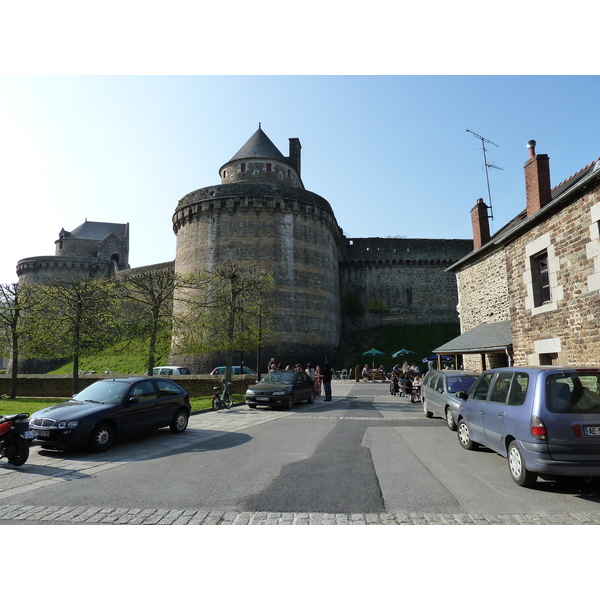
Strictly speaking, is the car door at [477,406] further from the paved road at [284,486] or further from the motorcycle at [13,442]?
the motorcycle at [13,442]

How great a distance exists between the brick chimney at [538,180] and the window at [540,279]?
414 centimetres

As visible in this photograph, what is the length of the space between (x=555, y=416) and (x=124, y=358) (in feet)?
126

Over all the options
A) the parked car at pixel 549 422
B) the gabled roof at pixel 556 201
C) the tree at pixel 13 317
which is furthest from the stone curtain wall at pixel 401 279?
the parked car at pixel 549 422

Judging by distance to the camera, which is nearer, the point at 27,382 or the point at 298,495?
the point at 298,495

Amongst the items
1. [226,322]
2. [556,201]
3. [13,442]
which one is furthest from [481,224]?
[13,442]

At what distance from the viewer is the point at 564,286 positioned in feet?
32.2

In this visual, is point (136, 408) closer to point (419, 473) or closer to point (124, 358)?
point (419, 473)

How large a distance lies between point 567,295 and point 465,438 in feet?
15.2

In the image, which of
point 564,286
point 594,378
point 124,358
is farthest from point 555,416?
point 124,358

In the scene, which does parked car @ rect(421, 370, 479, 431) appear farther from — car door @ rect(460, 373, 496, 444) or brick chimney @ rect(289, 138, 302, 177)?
brick chimney @ rect(289, 138, 302, 177)

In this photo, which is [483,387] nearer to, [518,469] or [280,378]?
[518,469]

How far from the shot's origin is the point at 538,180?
14.5 metres

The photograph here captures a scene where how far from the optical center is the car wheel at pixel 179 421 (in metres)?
9.26

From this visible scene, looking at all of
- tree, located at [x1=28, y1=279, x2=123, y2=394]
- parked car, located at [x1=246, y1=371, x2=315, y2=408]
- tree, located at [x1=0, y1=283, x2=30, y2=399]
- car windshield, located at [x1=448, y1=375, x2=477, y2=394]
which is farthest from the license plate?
tree, located at [x1=0, y1=283, x2=30, y2=399]
